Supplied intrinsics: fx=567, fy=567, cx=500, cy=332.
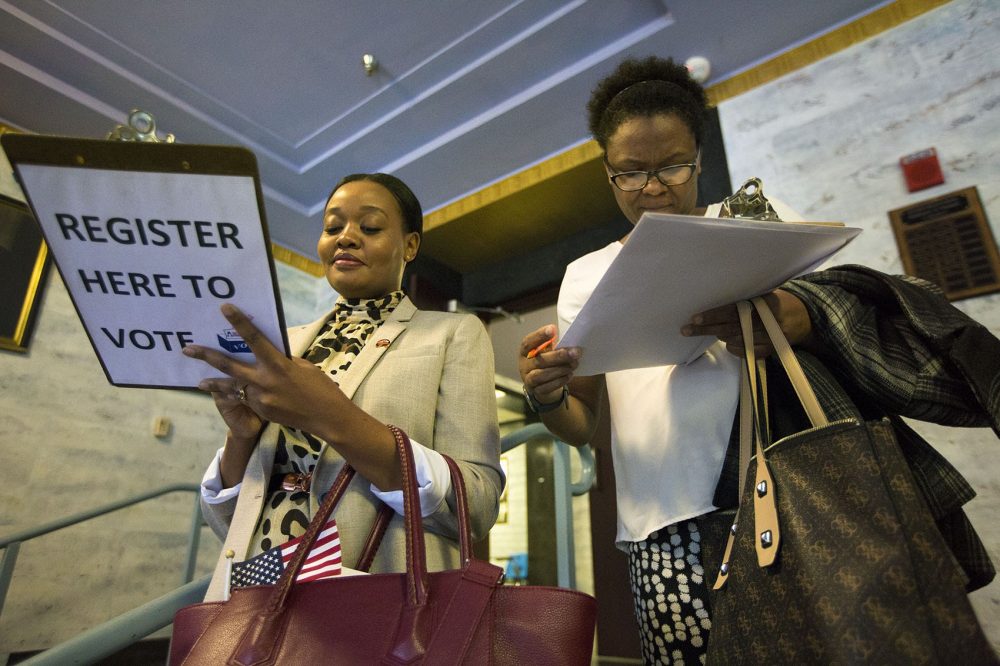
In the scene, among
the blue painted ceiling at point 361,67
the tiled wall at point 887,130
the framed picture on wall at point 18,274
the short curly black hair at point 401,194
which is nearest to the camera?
the short curly black hair at point 401,194

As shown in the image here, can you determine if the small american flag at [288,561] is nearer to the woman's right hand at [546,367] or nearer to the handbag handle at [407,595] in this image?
the handbag handle at [407,595]

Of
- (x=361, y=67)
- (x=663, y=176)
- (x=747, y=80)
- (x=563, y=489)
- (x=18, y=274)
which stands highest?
(x=361, y=67)

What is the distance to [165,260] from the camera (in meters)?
0.72

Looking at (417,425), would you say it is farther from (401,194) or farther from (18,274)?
(18,274)


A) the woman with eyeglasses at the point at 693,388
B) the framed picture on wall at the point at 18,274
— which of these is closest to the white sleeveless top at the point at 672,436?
the woman with eyeglasses at the point at 693,388

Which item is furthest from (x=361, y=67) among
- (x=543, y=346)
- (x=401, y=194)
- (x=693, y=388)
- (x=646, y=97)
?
(x=693, y=388)

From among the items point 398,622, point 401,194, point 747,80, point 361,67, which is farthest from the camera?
point 361,67

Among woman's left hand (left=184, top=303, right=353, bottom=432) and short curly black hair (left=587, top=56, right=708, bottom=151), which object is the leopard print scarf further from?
short curly black hair (left=587, top=56, right=708, bottom=151)

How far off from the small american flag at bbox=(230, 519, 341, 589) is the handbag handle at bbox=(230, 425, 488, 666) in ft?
0.14

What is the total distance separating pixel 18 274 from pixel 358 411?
425cm

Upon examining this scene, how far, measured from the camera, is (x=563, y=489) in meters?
1.83

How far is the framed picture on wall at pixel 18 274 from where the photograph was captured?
368 cm

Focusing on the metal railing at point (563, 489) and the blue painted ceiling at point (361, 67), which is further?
the blue painted ceiling at point (361, 67)

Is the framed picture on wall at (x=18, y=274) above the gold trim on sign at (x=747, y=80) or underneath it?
underneath
